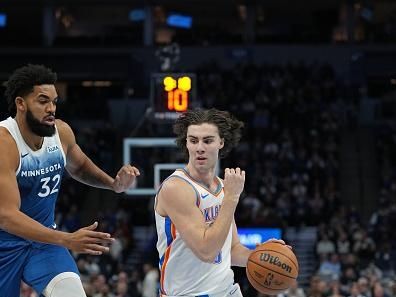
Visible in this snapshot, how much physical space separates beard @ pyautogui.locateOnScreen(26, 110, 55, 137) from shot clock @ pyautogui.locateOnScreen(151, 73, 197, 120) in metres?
→ 9.94

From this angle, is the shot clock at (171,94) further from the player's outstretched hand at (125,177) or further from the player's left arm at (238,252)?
the player's left arm at (238,252)

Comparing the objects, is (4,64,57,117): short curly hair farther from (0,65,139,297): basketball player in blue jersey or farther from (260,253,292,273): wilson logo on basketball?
(260,253,292,273): wilson logo on basketball

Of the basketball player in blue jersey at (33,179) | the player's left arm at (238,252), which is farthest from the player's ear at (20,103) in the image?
the player's left arm at (238,252)

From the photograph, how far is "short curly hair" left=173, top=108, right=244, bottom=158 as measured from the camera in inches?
240

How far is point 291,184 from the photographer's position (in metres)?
23.9

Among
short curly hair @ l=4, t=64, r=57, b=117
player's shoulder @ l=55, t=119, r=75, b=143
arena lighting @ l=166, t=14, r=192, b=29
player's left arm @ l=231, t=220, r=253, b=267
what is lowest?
player's left arm @ l=231, t=220, r=253, b=267

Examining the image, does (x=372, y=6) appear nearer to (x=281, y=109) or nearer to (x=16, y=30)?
(x=281, y=109)

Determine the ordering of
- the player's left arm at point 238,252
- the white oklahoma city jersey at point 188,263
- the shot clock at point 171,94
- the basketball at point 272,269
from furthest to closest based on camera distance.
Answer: the shot clock at point 171,94
the player's left arm at point 238,252
the basketball at point 272,269
the white oklahoma city jersey at point 188,263

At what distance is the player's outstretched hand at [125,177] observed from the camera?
6504mm

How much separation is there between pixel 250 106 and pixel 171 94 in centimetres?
1187

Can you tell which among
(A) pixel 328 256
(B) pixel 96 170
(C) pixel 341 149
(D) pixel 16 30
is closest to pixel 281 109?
(C) pixel 341 149

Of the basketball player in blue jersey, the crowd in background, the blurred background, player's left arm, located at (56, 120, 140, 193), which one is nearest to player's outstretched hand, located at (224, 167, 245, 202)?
player's left arm, located at (56, 120, 140, 193)

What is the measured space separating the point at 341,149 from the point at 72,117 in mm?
9127

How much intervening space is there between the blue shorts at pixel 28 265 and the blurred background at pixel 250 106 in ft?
31.0
